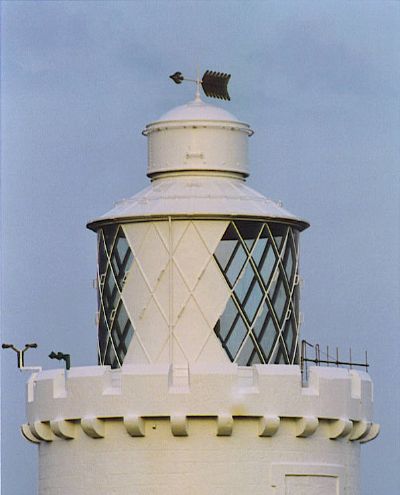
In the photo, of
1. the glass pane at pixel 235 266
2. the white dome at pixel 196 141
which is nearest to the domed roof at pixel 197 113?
the white dome at pixel 196 141

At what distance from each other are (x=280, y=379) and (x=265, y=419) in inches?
25.6

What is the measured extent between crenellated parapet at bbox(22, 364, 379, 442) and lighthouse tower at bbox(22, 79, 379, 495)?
2 centimetres

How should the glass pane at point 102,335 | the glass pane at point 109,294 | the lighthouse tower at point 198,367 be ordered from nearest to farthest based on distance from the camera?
the lighthouse tower at point 198,367 → the glass pane at point 109,294 → the glass pane at point 102,335

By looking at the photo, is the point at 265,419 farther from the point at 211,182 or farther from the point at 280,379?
the point at 211,182

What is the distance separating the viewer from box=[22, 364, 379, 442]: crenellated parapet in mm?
50875

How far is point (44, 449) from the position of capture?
5262cm

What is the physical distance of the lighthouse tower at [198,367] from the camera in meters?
51.1

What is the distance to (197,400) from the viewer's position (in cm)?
5088

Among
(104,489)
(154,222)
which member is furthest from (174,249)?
(104,489)

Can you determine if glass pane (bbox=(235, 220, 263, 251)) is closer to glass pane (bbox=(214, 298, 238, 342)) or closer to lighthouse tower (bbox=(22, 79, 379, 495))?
lighthouse tower (bbox=(22, 79, 379, 495))

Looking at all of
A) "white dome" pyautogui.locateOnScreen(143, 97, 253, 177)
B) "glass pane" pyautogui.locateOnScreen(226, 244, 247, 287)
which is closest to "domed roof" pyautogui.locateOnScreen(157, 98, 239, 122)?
"white dome" pyautogui.locateOnScreen(143, 97, 253, 177)

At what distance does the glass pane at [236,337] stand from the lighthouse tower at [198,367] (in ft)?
0.05

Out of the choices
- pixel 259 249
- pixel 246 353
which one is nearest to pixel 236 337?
pixel 246 353

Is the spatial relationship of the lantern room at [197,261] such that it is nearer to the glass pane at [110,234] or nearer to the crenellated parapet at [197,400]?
the glass pane at [110,234]
